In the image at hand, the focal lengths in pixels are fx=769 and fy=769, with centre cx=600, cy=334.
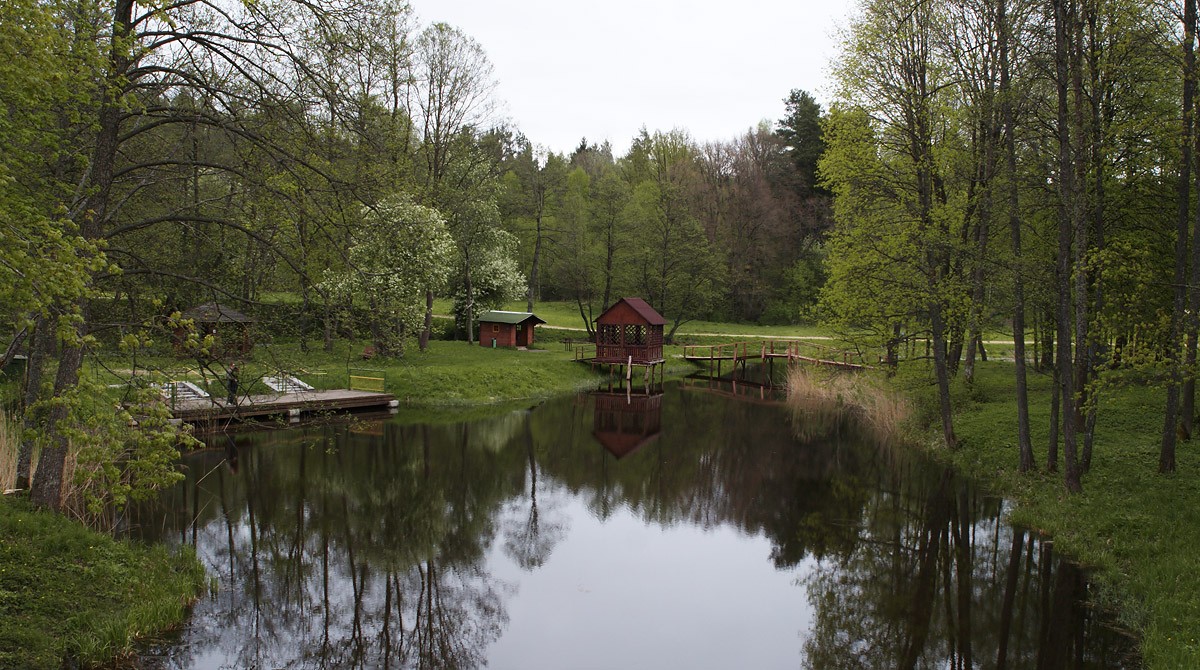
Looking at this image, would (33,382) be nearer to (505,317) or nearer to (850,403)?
(850,403)

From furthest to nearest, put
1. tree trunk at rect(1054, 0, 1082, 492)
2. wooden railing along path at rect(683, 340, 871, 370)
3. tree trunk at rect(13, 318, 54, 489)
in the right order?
1. wooden railing along path at rect(683, 340, 871, 370)
2. tree trunk at rect(1054, 0, 1082, 492)
3. tree trunk at rect(13, 318, 54, 489)

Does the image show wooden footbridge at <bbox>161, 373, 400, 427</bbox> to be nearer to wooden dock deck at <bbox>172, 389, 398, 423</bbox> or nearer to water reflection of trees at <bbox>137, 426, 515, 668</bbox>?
wooden dock deck at <bbox>172, 389, 398, 423</bbox>

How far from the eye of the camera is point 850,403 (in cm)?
2758

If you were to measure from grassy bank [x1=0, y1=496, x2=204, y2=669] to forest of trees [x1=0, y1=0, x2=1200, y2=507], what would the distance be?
1.01 metres

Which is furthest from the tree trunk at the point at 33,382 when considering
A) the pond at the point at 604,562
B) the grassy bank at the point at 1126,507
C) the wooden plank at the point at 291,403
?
the grassy bank at the point at 1126,507

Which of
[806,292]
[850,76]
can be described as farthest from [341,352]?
[806,292]

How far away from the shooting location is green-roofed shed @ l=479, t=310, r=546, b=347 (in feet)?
127

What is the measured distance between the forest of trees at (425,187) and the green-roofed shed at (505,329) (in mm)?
6545

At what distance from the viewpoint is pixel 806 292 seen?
53312mm

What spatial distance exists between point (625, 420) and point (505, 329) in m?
14.0

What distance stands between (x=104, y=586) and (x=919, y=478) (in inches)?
616

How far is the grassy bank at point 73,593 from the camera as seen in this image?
741 centimetres

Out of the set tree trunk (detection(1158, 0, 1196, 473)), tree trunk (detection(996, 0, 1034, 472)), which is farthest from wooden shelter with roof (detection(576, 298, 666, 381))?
tree trunk (detection(1158, 0, 1196, 473))

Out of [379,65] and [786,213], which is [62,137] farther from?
[786,213]
